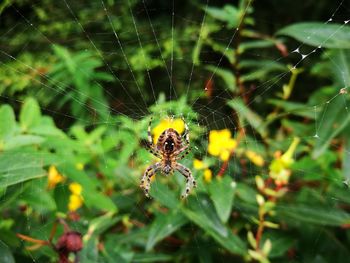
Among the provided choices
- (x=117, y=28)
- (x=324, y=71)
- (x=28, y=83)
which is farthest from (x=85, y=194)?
(x=117, y=28)

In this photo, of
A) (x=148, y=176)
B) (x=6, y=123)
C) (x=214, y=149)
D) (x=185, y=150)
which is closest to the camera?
(x=6, y=123)

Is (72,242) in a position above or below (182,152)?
below

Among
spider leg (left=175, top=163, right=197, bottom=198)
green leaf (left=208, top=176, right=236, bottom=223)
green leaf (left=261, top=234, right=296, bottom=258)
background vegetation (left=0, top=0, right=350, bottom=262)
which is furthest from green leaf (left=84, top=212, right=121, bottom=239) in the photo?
green leaf (left=261, top=234, right=296, bottom=258)

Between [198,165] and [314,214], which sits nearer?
[314,214]

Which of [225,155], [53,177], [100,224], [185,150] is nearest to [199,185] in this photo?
[225,155]

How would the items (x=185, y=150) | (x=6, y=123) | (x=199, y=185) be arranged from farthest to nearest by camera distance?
(x=185, y=150) < (x=199, y=185) < (x=6, y=123)

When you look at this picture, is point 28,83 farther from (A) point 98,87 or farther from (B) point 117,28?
(B) point 117,28

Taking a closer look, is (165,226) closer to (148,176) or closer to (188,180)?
(188,180)

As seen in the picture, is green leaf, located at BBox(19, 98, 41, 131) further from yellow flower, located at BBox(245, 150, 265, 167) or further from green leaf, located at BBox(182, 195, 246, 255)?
yellow flower, located at BBox(245, 150, 265, 167)
